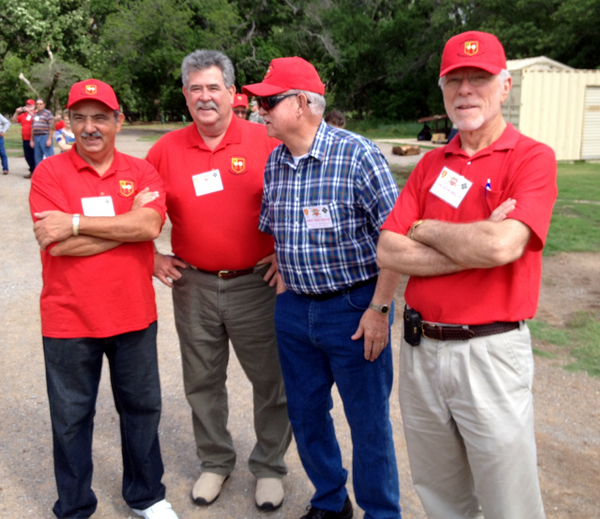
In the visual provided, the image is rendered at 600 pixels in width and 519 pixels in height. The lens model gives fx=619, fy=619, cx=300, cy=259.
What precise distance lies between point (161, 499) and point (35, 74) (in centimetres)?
4166

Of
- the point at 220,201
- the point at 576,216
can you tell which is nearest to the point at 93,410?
the point at 220,201

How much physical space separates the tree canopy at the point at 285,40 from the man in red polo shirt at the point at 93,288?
84.8ft

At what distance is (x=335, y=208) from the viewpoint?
109 inches

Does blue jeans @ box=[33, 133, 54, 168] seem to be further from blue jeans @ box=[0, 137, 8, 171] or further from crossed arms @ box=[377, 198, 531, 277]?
crossed arms @ box=[377, 198, 531, 277]

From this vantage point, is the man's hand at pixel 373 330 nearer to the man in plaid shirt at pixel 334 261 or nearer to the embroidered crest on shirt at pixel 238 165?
the man in plaid shirt at pixel 334 261

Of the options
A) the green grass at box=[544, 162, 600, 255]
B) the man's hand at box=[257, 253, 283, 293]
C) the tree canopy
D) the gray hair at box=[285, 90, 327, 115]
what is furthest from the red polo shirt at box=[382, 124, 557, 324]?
the tree canopy

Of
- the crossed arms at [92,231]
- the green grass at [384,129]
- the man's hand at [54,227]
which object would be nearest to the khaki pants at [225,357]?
the crossed arms at [92,231]

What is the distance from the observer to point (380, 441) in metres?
2.93

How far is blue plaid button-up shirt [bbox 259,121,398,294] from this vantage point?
2.78m

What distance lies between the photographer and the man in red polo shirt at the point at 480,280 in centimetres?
226

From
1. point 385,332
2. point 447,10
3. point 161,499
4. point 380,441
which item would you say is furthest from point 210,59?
point 447,10

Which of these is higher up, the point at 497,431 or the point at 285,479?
the point at 497,431

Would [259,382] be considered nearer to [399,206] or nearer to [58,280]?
[58,280]

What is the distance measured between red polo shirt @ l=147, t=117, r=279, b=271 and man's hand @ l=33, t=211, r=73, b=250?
2.15 feet
